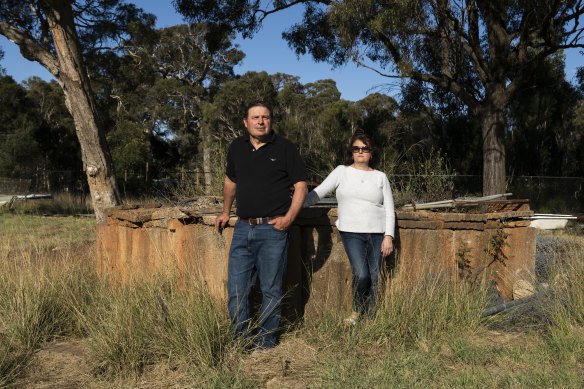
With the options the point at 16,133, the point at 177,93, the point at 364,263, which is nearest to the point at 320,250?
the point at 364,263

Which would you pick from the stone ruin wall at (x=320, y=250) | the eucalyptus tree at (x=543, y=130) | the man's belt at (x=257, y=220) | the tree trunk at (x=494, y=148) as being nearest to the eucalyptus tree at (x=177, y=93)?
the eucalyptus tree at (x=543, y=130)

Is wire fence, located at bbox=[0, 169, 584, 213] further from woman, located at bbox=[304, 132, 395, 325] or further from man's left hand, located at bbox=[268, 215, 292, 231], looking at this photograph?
man's left hand, located at bbox=[268, 215, 292, 231]

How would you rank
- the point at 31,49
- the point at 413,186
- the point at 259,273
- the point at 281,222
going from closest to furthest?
1. the point at 281,222
2. the point at 259,273
3. the point at 413,186
4. the point at 31,49

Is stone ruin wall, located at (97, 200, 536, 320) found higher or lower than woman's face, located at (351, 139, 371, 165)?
lower

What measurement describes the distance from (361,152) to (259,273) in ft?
4.24

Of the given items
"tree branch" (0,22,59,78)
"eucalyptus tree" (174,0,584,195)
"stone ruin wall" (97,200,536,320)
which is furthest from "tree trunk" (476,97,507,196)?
"tree branch" (0,22,59,78)

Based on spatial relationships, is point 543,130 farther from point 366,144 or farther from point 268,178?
point 268,178

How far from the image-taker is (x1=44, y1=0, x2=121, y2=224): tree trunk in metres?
9.22

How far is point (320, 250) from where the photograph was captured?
481cm

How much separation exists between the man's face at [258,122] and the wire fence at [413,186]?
2.30 m

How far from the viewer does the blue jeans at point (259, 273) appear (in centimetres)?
390

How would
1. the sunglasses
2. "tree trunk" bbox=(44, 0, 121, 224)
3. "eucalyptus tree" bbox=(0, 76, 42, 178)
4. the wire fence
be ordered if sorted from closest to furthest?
the sunglasses → the wire fence → "tree trunk" bbox=(44, 0, 121, 224) → "eucalyptus tree" bbox=(0, 76, 42, 178)

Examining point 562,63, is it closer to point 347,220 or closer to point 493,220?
point 493,220

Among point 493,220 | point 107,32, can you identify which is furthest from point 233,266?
point 107,32
